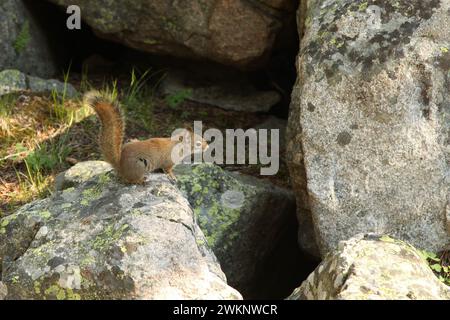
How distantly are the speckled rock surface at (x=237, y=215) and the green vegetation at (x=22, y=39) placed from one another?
2511mm

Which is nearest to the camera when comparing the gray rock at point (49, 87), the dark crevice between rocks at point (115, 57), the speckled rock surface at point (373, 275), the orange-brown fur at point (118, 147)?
the speckled rock surface at point (373, 275)

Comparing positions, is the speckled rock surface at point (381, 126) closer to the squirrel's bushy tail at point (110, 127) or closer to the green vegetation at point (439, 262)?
the green vegetation at point (439, 262)

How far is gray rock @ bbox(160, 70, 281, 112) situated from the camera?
23.4 feet

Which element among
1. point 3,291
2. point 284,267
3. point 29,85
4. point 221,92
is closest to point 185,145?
point 284,267

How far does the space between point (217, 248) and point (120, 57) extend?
3.62m

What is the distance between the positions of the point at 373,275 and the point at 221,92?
3969 millimetres

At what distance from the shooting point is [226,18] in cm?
646

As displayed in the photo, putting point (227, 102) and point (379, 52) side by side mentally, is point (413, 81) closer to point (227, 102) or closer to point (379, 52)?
point (379, 52)

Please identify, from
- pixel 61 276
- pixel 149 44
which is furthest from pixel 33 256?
pixel 149 44

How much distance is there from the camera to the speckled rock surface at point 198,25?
6.41 m

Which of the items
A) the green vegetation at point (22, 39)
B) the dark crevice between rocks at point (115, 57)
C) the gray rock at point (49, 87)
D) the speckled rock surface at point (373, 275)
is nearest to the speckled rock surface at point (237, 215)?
the speckled rock surface at point (373, 275)

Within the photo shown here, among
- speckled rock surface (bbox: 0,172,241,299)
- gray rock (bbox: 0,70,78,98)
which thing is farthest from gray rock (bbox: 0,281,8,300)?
gray rock (bbox: 0,70,78,98)

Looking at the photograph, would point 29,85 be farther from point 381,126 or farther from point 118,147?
point 381,126

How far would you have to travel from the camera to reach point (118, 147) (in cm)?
460
